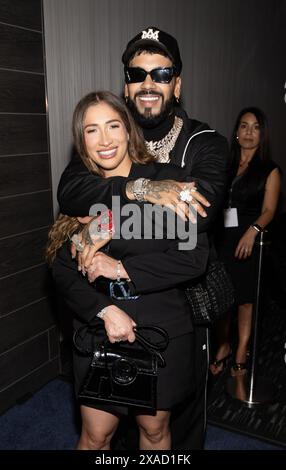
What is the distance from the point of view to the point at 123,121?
75.7 inches

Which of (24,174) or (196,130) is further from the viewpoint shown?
(24,174)

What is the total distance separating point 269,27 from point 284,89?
103cm

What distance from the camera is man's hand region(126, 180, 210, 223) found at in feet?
5.61

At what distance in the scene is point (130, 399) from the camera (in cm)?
177

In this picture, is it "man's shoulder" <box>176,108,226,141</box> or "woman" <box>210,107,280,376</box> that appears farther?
"woman" <box>210,107,280,376</box>

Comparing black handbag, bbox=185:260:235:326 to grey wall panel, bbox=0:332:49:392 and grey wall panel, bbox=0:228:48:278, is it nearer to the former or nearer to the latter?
grey wall panel, bbox=0:228:48:278

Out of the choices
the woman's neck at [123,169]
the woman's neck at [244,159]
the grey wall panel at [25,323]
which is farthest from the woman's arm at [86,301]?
the woman's neck at [244,159]

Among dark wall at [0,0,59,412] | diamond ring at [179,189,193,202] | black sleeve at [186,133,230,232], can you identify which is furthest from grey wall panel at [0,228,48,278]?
diamond ring at [179,189,193,202]

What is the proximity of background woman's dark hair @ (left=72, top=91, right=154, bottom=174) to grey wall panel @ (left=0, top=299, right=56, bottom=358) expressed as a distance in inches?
60.4

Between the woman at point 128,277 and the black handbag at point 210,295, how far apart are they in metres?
0.05

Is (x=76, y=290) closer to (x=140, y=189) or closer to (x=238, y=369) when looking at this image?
(x=140, y=189)

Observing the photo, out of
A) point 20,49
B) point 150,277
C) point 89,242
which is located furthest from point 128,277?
point 20,49

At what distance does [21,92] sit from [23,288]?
4.12ft

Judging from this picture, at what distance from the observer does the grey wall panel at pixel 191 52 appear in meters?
3.19
